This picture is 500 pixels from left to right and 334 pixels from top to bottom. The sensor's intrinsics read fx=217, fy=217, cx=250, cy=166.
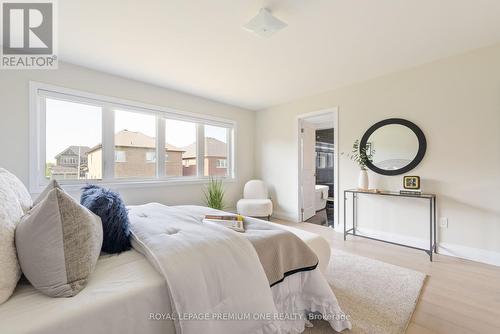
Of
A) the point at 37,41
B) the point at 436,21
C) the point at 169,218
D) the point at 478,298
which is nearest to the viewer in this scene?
the point at 169,218

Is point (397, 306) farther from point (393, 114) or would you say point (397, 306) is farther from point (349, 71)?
point (349, 71)

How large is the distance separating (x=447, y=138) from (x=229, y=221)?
284 cm

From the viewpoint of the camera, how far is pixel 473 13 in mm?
1842

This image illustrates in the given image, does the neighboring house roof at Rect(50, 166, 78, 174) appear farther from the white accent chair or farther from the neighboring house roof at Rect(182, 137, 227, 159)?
the white accent chair

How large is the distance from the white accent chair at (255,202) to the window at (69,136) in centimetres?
231

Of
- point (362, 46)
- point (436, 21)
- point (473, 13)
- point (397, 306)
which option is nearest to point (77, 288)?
point (397, 306)

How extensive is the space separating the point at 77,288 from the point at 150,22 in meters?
2.10

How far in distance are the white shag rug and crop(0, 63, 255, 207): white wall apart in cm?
260

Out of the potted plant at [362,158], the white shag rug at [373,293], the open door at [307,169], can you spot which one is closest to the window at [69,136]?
the white shag rug at [373,293]

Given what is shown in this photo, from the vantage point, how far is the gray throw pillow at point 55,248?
837 millimetres

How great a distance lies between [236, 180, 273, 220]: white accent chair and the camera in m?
3.90

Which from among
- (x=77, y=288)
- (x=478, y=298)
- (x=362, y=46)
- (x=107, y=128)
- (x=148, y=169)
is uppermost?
(x=362, y=46)

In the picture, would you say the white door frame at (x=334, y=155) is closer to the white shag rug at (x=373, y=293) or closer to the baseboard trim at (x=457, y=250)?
the baseboard trim at (x=457, y=250)

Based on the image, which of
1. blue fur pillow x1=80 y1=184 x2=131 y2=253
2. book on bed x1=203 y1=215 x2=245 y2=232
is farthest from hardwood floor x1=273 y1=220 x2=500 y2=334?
blue fur pillow x1=80 y1=184 x2=131 y2=253
